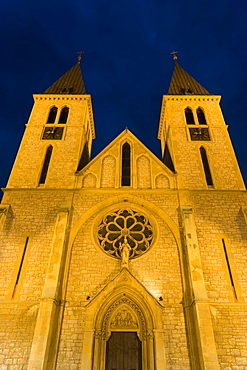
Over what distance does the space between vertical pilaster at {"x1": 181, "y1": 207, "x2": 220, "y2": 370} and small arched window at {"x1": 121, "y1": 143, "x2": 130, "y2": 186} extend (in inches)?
165

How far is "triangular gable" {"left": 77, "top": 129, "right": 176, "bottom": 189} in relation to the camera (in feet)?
48.3

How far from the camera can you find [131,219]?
1366 cm

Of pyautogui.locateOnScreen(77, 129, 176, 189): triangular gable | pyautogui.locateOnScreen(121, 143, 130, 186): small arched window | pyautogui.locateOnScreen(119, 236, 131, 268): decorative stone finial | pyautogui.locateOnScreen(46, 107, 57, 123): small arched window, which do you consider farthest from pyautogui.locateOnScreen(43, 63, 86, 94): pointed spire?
pyautogui.locateOnScreen(119, 236, 131, 268): decorative stone finial

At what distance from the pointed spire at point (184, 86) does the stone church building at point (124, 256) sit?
15.5ft

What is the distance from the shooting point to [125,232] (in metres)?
13.1

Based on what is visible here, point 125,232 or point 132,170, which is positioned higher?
point 132,170

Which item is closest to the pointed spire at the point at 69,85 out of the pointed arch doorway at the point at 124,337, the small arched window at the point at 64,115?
the small arched window at the point at 64,115

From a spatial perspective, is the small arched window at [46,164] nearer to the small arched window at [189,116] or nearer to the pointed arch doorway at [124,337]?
the pointed arch doorway at [124,337]

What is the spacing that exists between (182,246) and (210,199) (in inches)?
123

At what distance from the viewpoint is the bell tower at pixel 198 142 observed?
15.0 m

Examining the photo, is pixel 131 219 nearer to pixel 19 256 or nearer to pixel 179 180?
pixel 179 180

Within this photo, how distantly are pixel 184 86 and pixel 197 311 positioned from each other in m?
17.4

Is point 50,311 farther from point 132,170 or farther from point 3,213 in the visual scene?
point 132,170

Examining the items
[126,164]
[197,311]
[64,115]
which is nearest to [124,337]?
[197,311]
